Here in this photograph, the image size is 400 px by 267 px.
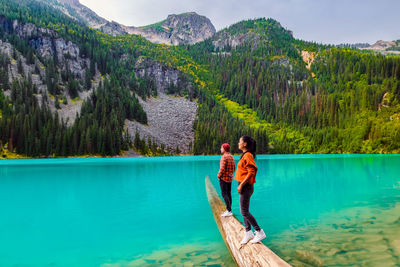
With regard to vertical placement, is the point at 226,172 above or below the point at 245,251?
above

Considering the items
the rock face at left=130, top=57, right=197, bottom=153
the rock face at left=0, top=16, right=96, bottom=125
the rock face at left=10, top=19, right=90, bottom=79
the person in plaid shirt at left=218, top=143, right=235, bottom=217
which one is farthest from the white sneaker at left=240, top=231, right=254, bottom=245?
the rock face at left=10, top=19, right=90, bottom=79

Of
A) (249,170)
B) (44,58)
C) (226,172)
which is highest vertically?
(44,58)

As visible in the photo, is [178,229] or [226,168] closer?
[226,168]

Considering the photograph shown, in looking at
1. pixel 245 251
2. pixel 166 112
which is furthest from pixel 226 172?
pixel 166 112

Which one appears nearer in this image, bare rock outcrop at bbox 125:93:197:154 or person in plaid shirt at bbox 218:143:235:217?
person in plaid shirt at bbox 218:143:235:217

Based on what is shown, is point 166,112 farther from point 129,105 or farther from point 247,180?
point 247,180

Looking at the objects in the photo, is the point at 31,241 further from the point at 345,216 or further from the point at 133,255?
the point at 345,216

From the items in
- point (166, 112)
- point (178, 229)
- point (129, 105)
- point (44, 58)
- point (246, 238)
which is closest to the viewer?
point (246, 238)

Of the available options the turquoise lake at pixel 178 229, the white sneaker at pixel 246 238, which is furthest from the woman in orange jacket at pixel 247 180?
the turquoise lake at pixel 178 229

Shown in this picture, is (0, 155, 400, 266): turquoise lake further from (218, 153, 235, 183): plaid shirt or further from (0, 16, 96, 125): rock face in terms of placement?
(0, 16, 96, 125): rock face

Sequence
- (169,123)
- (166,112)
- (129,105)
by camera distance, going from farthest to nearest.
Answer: (166,112) < (169,123) < (129,105)

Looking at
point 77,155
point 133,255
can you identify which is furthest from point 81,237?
Result: point 77,155

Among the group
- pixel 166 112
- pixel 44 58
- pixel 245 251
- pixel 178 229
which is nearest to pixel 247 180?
pixel 245 251

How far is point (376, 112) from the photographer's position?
14688cm
